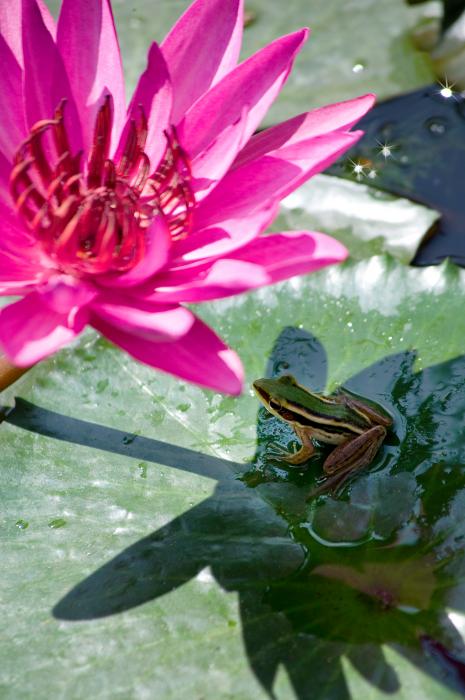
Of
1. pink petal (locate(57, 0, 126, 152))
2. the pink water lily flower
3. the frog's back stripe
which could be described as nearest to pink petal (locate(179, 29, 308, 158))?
A: the pink water lily flower

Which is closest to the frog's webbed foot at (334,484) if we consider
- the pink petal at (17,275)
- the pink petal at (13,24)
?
the pink petal at (17,275)

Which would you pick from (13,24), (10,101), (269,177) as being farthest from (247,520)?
(13,24)

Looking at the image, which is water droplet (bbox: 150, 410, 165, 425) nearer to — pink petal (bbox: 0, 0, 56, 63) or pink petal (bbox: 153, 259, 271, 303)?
pink petal (bbox: 153, 259, 271, 303)

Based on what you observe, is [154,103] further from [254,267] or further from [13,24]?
[254,267]

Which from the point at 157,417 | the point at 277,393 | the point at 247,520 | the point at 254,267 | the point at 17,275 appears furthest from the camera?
the point at 157,417

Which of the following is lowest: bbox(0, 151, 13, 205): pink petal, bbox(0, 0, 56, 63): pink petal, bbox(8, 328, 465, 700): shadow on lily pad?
bbox(8, 328, 465, 700): shadow on lily pad

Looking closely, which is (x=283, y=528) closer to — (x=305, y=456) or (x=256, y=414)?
(x=305, y=456)

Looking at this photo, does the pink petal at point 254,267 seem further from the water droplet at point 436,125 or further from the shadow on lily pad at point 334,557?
the water droplet at point 436,125
